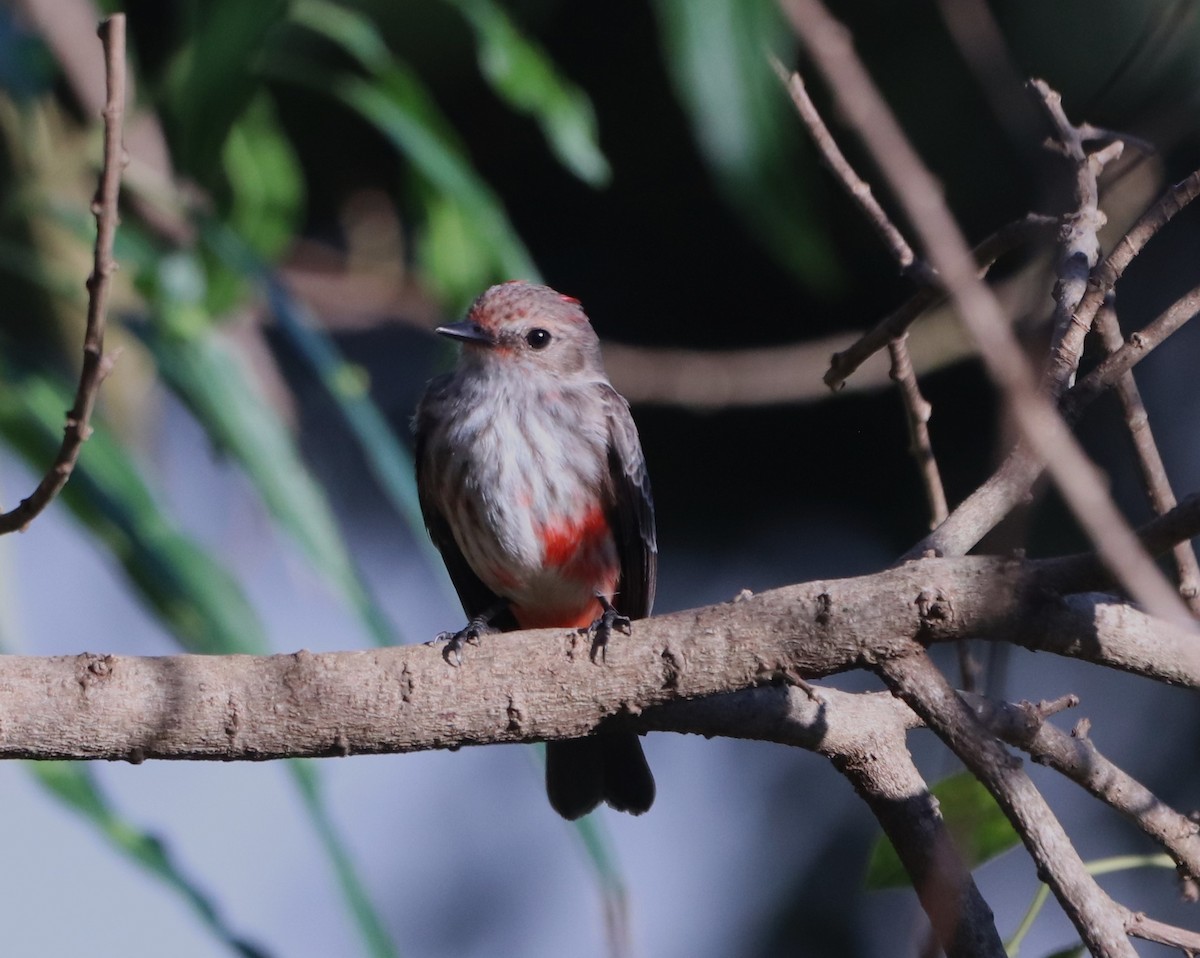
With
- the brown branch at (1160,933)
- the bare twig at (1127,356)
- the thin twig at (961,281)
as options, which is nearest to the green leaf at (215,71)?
the bare twig at (1127,356)

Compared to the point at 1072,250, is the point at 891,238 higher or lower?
higher

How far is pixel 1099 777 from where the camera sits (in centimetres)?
240

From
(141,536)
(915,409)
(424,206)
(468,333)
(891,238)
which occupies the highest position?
(424,206)

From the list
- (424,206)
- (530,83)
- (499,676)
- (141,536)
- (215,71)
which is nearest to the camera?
(499,676)

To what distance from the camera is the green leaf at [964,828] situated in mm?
2758

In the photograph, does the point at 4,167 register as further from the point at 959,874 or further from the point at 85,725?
the point at 959,874

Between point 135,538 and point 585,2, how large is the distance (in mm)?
3315

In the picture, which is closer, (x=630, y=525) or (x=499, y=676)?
(x=499, y=676)

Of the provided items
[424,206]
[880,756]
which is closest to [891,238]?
[880,756]

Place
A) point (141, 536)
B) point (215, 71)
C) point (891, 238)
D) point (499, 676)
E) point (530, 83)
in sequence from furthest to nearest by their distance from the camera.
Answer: point (530, 83)
point (215, 71)
point (141, 536)
point (499, 676)
point (891, 238)

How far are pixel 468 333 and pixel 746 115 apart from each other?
6.69 ft

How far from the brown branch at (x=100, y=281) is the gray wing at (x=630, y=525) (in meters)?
2.13

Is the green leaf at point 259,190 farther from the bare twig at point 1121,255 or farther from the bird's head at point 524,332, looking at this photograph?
the bare twig at point 1121,255

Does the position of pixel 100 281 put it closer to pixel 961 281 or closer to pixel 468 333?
pixel 961 281
